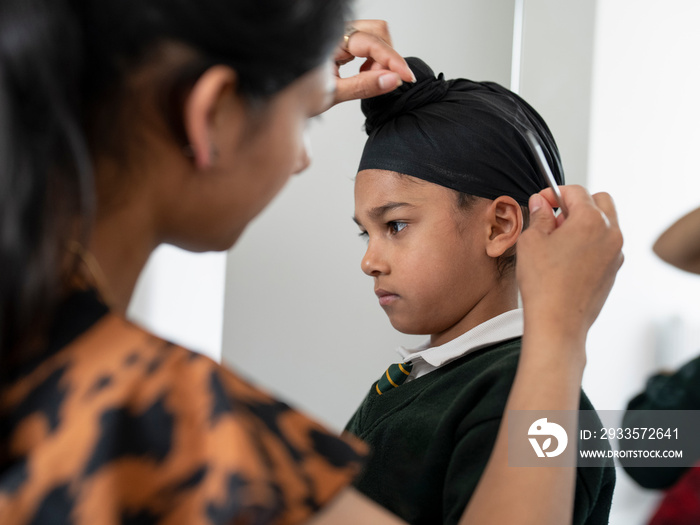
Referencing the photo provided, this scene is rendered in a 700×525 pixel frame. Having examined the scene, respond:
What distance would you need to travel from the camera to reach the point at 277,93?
418 millimetres

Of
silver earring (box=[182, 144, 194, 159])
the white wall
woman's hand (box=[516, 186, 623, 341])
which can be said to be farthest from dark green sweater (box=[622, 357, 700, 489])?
the white wall

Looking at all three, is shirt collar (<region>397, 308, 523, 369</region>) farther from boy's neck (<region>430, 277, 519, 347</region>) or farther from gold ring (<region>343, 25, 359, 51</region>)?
gold ring (<region>343, 25, 359, 51</region>)

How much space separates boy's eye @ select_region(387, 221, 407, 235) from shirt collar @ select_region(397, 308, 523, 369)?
177 millimetres

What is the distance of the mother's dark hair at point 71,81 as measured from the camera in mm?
333

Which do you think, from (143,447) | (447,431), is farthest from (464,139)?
(143,447)

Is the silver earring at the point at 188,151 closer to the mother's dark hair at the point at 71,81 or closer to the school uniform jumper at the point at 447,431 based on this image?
the mother's dark hair at the point at 71,81

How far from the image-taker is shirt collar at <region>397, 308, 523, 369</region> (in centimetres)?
81

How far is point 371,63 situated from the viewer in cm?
89

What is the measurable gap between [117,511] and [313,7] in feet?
0.99

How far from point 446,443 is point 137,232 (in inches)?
16.7

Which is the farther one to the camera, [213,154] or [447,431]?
[447,431]

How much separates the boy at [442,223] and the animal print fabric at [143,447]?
0.49 meters

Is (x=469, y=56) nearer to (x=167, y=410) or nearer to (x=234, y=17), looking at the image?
(x=234, y=17)

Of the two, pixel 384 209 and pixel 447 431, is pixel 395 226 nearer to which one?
pixel 384 209
